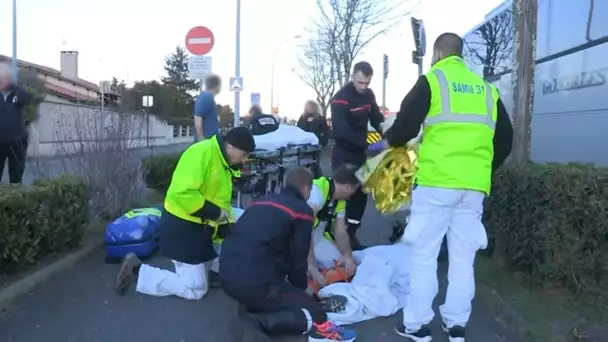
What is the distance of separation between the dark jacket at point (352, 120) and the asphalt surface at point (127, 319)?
1801mm

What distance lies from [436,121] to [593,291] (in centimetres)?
189

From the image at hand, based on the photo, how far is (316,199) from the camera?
19.9ft

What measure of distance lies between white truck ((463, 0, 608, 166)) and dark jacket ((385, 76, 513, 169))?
342 cm

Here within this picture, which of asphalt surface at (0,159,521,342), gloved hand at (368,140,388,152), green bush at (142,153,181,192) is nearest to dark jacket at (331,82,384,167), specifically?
gloved hand at (368,140,388,152)

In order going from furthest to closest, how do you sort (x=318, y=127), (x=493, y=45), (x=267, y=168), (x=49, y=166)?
(x=493, y=45), (x=318, y=127), (x=267, y=168), (x=49, y=166)

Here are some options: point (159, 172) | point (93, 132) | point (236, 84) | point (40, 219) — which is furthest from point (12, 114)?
point (236, 84)

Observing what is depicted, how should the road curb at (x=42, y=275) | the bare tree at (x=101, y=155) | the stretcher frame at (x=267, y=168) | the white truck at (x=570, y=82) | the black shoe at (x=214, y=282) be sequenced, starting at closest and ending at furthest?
the road curb at (x=42, y=275)
the black shoe at (x=214, y=282)
the bare tree at (x=101, y=155)
the stretcher frame at (x=267, y=168)
the white truck at (x=570, y=82)

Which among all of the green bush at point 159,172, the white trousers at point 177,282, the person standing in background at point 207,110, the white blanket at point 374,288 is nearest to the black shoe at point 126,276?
the white trousers at point 177,282

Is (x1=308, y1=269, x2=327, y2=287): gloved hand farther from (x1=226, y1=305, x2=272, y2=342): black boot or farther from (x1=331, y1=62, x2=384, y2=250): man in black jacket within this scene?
(x1=331, y1=62, x2=384, y2=250): man in black jacket

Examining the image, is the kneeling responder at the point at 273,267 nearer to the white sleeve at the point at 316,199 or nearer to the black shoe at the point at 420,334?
the black shoe at the point at 420,334

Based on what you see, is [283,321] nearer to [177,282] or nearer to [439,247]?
[439,247]

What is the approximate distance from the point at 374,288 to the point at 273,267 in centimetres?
126

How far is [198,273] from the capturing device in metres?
6.11

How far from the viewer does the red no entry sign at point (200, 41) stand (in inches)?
528
